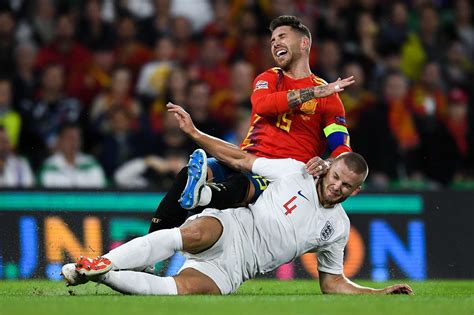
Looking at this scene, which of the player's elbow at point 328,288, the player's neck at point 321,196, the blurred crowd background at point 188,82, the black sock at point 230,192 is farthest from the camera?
the blurred crowd background at point 188,82

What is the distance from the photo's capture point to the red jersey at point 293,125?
846 centimetres

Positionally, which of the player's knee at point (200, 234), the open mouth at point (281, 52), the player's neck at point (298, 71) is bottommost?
the player's knee at point (200, 234)

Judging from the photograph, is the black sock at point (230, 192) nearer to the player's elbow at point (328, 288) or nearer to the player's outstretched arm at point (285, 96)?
the player's outstretched arm at point (285, 96)

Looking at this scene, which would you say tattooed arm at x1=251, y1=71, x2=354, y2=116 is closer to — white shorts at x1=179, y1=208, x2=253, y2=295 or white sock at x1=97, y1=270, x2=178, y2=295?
white shorts at x1=179, y1=208, x2=253, y2=295

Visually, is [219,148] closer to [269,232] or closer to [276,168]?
[276,168]

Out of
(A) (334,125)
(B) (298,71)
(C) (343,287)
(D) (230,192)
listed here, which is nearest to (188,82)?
(B) (298,71)

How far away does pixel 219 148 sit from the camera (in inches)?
331

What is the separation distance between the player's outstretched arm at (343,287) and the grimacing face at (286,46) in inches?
70.1

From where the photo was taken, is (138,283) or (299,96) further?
(299,96)

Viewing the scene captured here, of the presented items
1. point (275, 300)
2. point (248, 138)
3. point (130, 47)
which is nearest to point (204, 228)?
point (275, 300)

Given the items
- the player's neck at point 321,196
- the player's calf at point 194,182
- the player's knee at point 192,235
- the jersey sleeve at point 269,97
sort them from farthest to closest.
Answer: the jersey sleeve at point 269,97 → the player's neck at point 321,196 → the player's calf at point 194,182 → the player's knee at point 192,235

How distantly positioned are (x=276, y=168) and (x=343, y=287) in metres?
1.04

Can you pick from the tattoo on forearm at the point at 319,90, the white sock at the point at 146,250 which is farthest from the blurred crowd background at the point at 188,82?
the white sock at the point at 146,250

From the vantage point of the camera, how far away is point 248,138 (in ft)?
28.6
